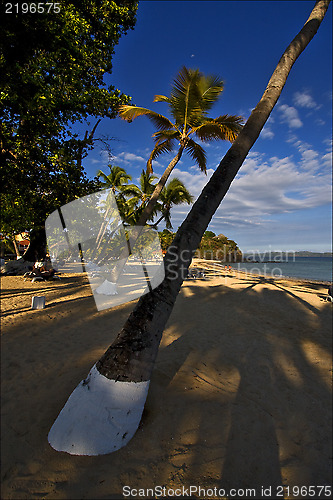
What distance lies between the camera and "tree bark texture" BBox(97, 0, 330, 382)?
253 centimetres

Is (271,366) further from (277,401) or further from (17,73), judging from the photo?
(17,73)

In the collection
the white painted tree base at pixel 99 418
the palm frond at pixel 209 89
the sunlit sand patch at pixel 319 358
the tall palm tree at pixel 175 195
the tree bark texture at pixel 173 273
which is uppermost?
the palm frond at pixel 209 89

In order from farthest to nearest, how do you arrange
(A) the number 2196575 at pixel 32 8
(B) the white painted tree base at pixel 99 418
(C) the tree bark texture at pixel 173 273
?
(A) the number 2196575 at pixel 32 8 < (C) the tree bark texture at pixel 173 273 < (B) the white painted tree base at pixel 99 418

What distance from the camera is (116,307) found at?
8133 millimetres

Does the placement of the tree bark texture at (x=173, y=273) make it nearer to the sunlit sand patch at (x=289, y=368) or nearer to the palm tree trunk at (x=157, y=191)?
the sunlit sand patch at (x=289, y=368)

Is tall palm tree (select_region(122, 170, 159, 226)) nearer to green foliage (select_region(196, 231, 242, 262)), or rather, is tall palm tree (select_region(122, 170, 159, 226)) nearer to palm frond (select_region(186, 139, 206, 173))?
palm frond (select_region(186, 139, 206, 173))

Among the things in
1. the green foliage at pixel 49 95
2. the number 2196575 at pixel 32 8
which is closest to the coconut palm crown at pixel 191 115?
the green foliage at pixel 49 95

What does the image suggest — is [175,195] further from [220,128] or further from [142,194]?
[220,128]

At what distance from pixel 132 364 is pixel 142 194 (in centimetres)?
1735

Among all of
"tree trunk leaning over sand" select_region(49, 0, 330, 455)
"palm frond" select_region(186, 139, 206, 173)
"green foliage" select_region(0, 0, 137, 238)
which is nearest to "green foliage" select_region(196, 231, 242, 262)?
"palm frond" select_region(186, 139, 206, 173)

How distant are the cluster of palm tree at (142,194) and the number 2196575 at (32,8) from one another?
10371 mm

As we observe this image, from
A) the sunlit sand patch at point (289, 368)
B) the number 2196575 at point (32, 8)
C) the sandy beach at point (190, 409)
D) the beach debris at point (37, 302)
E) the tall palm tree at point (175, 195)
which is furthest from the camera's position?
the tall palm tree at point (175, 195)

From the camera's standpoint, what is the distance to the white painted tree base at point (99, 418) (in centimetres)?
223

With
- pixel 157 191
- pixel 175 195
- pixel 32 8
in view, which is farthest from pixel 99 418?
pixel 175 195
